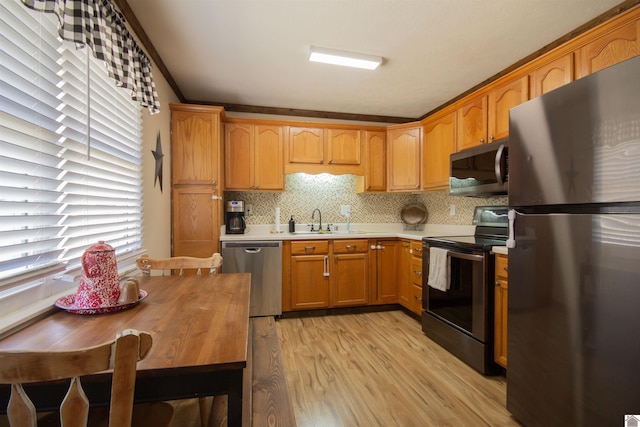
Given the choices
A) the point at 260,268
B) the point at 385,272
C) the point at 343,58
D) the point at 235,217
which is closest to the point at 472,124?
the point at 343,58

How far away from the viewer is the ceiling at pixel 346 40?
184cm

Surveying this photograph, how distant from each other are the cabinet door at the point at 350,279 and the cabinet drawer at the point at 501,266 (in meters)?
1.49

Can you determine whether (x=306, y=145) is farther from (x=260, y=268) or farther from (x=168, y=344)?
(x=168, y=344)

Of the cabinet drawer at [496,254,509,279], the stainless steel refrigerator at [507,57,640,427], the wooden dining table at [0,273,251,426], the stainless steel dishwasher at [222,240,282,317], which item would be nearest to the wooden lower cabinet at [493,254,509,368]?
the cabinet drawer at [496,254,509,279]

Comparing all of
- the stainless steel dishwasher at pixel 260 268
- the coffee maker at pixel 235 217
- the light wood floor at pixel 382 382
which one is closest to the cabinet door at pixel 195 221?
the stainless steel dishwasher at pixel 260 268

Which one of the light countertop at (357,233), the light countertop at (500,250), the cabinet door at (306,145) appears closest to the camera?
the light countertop at (500,250)

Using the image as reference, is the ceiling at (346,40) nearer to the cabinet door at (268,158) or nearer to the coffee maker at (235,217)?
the cabinet door at (268,158)

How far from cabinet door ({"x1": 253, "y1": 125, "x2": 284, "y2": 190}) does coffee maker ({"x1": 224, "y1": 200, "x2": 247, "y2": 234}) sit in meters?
0.29

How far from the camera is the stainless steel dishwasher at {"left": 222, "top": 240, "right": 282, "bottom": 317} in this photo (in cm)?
303

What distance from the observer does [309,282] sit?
321cm

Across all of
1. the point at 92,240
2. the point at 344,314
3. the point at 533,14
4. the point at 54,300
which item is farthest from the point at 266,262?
the point at 533,14

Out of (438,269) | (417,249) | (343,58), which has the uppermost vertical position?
(343,58)

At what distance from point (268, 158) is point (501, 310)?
263 centimetres

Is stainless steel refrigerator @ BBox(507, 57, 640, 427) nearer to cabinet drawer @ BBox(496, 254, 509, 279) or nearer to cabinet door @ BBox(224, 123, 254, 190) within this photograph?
cabinet drawer @ BBox(496, 254, 509, 279)
